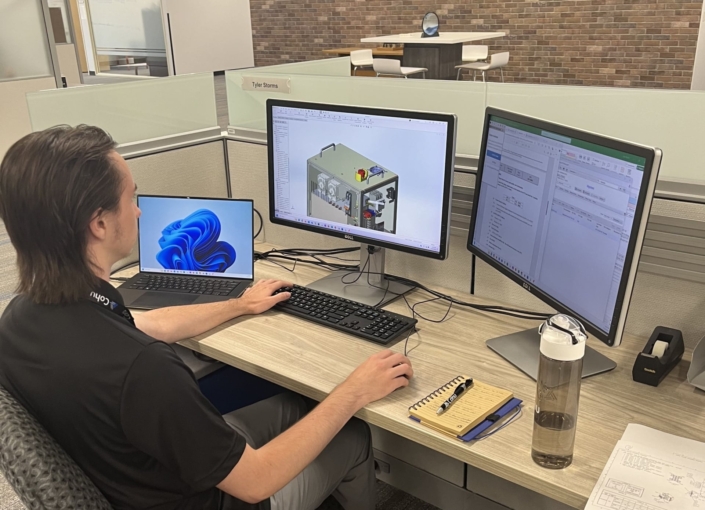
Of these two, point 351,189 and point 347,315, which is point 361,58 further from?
point 347,315

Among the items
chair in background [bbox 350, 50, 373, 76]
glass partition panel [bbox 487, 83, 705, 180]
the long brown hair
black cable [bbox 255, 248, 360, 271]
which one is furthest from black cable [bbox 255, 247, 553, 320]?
chair in background [bbox 350, 50, 373, 76]

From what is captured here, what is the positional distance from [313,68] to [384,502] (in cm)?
183

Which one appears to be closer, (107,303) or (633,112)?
(107,303)

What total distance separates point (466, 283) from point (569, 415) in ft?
2.49

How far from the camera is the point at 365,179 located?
1.64 meters

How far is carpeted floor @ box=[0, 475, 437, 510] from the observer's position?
6.44ft

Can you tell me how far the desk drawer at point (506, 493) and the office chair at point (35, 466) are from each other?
1191 millimetres

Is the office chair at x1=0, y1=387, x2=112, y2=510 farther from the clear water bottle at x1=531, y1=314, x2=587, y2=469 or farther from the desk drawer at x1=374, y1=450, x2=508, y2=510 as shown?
the desk drawer at x1=374, y1=450, x2=508, y2=510

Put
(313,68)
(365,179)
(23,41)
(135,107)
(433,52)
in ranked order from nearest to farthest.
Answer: (365,179) < (135,107) < (313,68) < (23,41) < (433,52)

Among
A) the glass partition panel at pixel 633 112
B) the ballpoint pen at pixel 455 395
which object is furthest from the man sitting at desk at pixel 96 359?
the glass partition panel at pixel 633 112

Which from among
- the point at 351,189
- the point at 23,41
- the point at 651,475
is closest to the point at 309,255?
the point at 351,189

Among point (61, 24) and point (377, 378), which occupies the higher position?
point (61, 24)

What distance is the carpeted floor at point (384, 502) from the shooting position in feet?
6.44

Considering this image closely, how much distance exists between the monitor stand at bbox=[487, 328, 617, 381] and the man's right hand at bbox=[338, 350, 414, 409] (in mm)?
227
